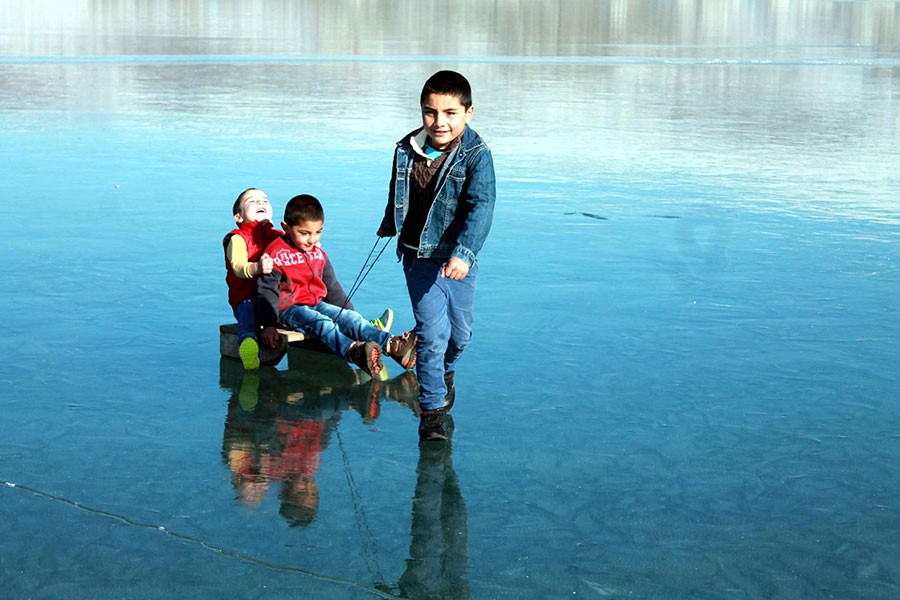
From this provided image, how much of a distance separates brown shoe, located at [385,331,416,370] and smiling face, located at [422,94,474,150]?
103 centimetres

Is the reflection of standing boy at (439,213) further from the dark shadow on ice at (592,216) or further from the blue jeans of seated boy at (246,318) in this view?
the dark shadow on ice at (592,216)

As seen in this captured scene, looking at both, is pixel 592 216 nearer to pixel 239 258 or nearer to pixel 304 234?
pixel 304 234

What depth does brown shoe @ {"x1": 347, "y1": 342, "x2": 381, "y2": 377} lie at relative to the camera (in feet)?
17.7

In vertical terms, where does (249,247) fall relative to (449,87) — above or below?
below

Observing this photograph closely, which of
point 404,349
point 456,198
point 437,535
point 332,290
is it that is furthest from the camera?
point 332,290

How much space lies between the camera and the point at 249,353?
5.54 m

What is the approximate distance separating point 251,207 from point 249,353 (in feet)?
2.74

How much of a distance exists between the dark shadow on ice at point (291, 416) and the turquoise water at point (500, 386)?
0.02 metres

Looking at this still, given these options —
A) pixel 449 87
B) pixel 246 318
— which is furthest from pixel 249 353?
pixel 449 87

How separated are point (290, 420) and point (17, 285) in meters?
2.56

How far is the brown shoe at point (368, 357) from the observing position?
5.40m

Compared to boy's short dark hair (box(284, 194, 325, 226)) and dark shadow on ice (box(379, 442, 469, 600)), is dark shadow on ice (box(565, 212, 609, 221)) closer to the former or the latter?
boy's short dark hair (box(284, 194, 325, 226))

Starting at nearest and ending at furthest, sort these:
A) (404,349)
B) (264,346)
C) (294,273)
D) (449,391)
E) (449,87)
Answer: (449,87), (449,391), (404,349), (264,346), (294,273)

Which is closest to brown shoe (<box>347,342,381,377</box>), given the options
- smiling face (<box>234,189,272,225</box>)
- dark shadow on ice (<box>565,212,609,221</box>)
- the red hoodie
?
the red hoodie
